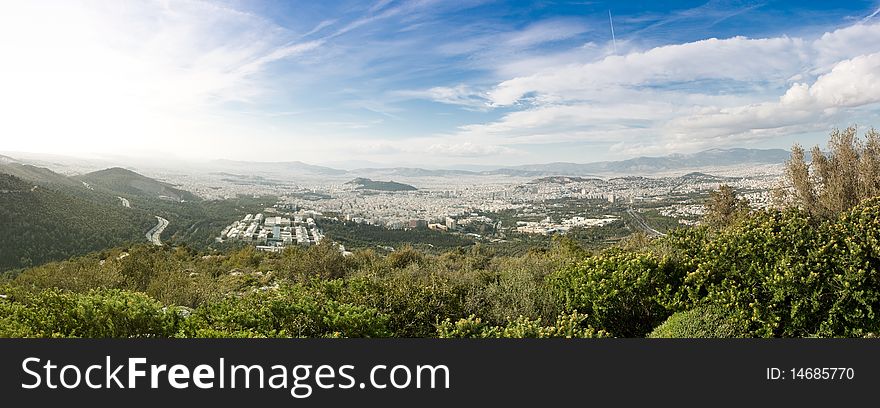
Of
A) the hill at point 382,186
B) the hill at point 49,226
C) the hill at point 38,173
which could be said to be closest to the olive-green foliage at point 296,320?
the hill at point 49,226

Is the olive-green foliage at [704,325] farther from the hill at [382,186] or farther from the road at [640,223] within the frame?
the hill at [382,186]

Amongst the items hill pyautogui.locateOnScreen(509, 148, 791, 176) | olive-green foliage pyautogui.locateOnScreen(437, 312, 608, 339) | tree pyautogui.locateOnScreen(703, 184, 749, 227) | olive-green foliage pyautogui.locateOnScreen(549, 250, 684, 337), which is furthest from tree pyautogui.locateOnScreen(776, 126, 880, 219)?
hill pyautogui.locateOnScreen(509, 148, 791, 176)

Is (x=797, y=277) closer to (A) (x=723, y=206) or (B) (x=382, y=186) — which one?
(A) (x=723, y=206)

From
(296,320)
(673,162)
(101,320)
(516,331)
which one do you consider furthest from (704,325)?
(673,162)

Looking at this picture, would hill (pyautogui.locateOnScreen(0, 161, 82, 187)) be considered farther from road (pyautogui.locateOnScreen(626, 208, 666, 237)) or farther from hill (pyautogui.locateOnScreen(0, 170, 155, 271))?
road (pyautogui.locateOnScreen(626, 208, 666, 237))

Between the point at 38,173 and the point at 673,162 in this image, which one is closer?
the point at 38,173

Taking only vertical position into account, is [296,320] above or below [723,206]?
below

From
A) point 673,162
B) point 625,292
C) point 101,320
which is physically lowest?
point 625,292

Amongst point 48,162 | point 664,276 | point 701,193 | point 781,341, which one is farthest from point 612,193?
point 48,162
